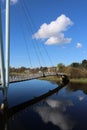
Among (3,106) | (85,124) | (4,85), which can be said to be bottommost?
(85,124)

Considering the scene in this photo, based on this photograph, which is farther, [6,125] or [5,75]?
[5,75]

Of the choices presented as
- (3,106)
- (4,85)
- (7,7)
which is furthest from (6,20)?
(3,106)

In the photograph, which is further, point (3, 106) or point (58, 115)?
point (58, 115)

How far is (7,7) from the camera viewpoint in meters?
44.0

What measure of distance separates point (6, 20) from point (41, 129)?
1813cm

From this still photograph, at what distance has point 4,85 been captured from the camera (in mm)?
40969

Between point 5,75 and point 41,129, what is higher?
point 5,75

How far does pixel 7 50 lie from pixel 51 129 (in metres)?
14.5

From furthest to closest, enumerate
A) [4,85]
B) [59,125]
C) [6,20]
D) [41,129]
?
[6,20]
[4,85]
[59,125]
[41,129]

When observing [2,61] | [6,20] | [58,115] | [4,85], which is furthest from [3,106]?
[6,20]

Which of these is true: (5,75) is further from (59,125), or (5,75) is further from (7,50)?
(59,125)

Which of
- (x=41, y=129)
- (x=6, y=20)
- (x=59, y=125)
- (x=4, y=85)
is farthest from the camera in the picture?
(x=6, y=20)

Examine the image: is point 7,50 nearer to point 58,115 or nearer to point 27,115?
point 27,115

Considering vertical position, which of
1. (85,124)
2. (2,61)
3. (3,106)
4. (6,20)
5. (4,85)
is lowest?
(85,124)
